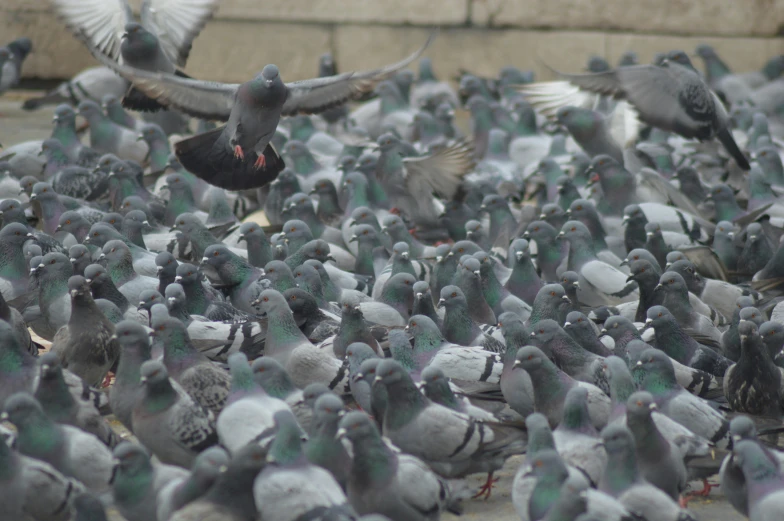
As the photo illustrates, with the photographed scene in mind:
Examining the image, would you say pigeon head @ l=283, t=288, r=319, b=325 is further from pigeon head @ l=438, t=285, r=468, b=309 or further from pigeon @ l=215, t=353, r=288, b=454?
pigeon @ l=215, t=353, r=288, b=454

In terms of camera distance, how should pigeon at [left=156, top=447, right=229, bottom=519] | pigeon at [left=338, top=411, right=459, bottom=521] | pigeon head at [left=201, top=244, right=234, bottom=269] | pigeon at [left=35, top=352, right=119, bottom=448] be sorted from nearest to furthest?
1. pigeon at [left=156, top=447, right=229, bottom=519]
2. pigeon at [left=338, top=411, right=459, bottom=521]
3. pigeon at [left=35, top=352, right=119, bottom=448]
4. pigeon head at [left=201, top=244, right=234, bottom=269]

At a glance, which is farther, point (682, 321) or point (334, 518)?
point (682, 321)

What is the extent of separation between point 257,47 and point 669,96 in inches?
352

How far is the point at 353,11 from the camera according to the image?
58.0 feet

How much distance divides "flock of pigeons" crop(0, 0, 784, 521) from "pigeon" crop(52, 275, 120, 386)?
0.05 feet

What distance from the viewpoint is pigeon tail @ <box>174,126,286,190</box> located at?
834cm

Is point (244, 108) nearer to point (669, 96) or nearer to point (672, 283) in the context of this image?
point (672, 283)

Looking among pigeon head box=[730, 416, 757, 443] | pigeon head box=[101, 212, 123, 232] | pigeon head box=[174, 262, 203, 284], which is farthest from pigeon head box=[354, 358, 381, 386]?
→ pigeon head box=[101, 212, 123, 232]

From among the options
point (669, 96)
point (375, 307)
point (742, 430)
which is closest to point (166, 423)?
point (375, 307)

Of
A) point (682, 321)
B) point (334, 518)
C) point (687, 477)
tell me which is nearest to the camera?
point (334, 518)

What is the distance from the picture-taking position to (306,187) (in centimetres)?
1134

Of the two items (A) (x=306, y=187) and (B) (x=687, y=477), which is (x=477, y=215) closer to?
(A) (x=306, y=187)

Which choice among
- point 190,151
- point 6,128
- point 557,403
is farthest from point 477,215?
point 6,128

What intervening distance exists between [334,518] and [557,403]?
1.78 meters
